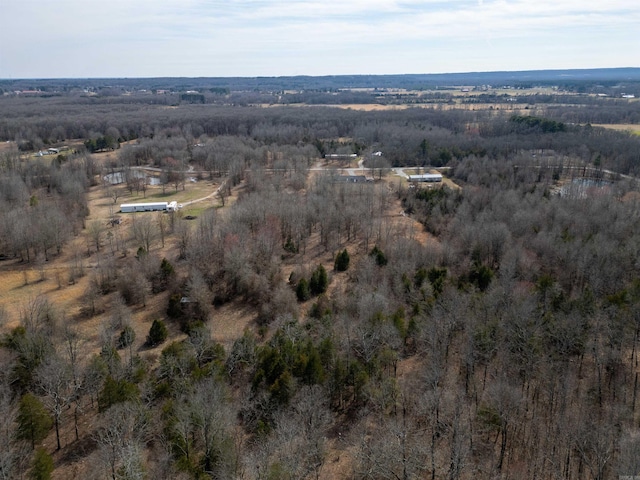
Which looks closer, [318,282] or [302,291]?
[302,291]

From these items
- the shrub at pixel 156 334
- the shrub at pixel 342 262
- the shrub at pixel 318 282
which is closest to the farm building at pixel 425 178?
the shrub at pixel 342 262

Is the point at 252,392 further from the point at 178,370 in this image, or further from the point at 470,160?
the point at 470,160

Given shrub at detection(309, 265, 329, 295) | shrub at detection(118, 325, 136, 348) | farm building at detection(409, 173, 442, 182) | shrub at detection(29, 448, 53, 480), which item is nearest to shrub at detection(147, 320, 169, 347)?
shrub at detection(118, 325, 136, 348)

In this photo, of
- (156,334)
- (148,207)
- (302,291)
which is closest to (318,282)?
(302,291)

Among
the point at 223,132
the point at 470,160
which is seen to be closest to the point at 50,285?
the point at 470,160

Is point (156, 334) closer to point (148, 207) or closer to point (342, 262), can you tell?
point (342, 262)

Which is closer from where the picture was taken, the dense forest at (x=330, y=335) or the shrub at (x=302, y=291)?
the dense forest at (x=330, y=335)

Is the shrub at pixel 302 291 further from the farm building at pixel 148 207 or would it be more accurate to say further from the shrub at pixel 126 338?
the farm building at pixel 148 207

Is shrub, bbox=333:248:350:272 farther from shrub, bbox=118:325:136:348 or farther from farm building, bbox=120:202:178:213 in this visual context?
farm building, bbox=120:202:178:213
